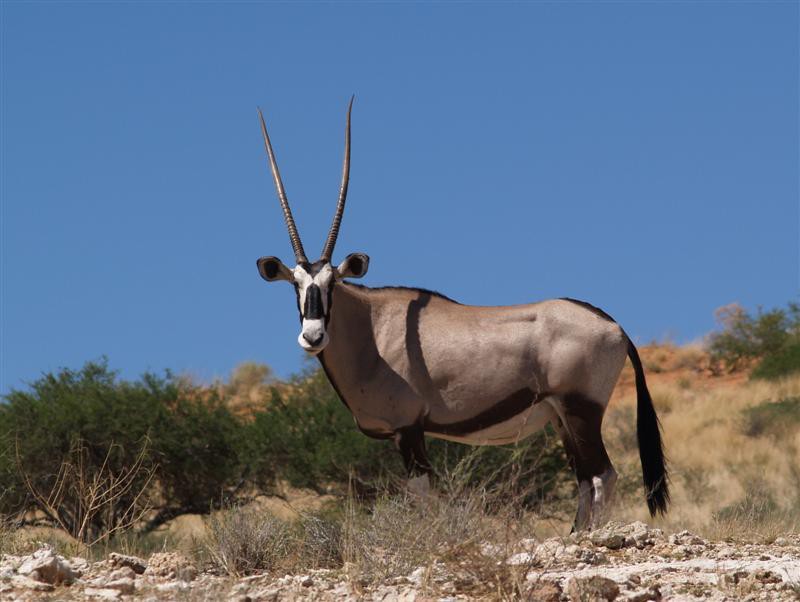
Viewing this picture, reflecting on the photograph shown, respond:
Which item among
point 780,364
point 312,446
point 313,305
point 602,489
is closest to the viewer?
point 313,305

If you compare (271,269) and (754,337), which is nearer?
(271,269)

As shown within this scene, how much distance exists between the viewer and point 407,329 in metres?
10.2

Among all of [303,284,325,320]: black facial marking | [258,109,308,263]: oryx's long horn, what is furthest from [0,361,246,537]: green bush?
[303,284,325,320]: black facial marking

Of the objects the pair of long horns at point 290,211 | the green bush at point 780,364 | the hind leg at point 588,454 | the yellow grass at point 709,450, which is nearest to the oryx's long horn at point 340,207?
the pair of long horns at point 290,211

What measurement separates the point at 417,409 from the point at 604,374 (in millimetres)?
1553

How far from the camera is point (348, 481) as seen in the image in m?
18.2

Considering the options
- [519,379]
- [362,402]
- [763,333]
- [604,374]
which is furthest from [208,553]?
[763,333]

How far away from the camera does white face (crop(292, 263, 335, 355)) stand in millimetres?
9492

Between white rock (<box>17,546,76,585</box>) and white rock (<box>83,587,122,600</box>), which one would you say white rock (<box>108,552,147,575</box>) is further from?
white rock (<box>83,587,122,600</box>)

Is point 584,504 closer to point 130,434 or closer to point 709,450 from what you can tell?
point 130,434

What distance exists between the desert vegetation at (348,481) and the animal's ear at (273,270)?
161cm

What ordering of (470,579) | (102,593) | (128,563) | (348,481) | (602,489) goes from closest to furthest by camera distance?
(102,593)
(470,579)
(128,563)
(602,489)
(348,481)

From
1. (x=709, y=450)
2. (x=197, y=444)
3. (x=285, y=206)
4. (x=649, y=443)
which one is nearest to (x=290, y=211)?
(x=285, y=206)

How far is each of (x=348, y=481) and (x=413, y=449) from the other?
861 centimetres
